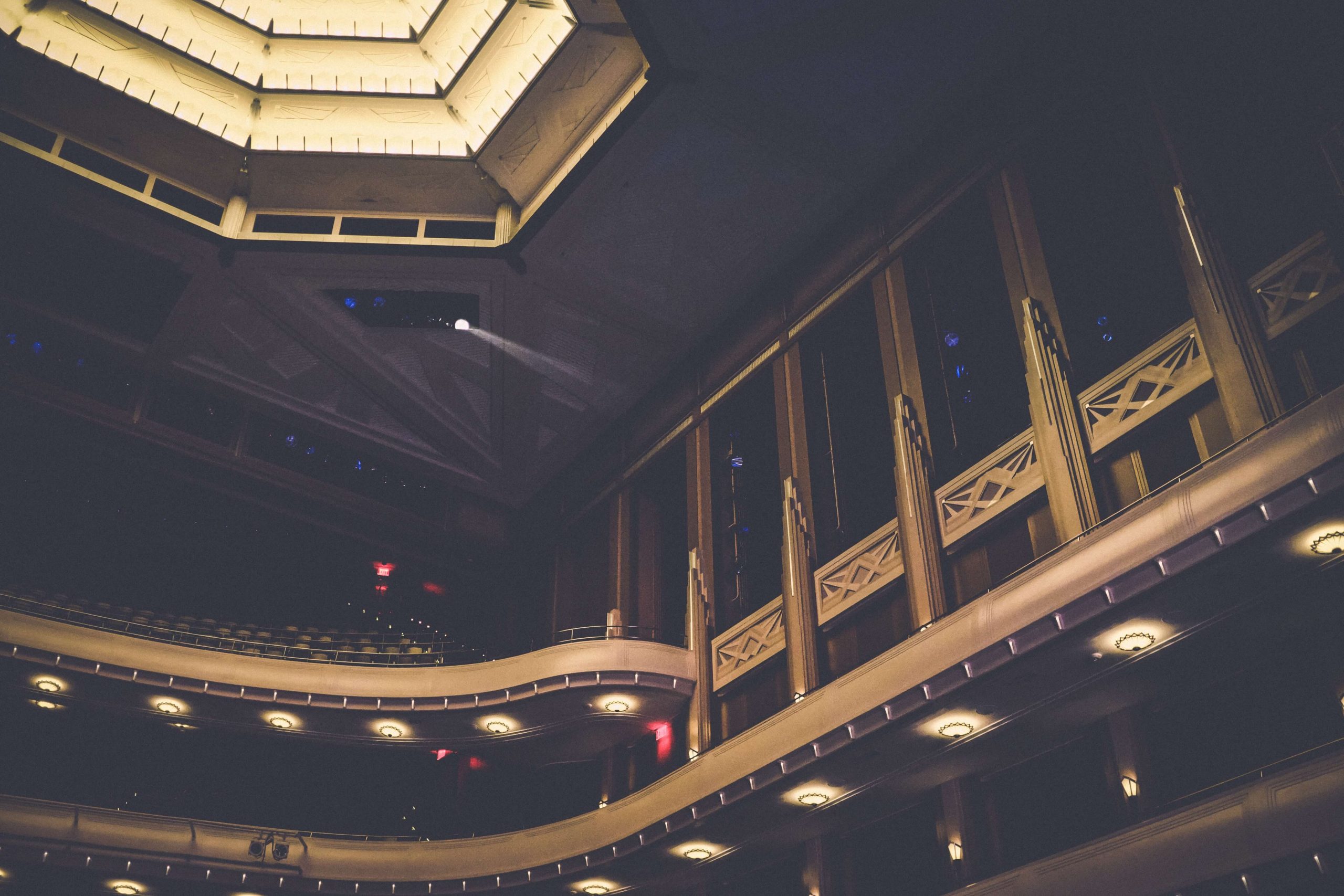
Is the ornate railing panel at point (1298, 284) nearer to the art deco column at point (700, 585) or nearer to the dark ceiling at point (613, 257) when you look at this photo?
the dark ceiling at point (613, 257)

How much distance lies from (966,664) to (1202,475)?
10.2 feet

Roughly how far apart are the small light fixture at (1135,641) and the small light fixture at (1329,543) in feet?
5.68

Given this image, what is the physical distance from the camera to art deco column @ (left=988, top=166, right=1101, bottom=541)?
11.9m

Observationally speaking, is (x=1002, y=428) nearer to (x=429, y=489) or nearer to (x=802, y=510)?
(x=802, y=510)

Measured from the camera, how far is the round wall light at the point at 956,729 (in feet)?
38.2

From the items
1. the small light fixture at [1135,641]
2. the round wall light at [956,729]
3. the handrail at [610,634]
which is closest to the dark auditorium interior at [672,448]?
the round wall light at [956,729]

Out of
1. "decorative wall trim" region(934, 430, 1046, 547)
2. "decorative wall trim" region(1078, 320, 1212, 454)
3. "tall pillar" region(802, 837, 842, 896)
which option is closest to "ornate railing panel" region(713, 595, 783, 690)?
"tall pillar" region(802, 837, 842, 896)

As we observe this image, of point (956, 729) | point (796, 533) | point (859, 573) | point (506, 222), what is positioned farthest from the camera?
point (506, 222)

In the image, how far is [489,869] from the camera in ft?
57.0

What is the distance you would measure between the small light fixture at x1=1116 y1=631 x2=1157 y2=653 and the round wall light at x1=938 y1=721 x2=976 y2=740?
2.04m

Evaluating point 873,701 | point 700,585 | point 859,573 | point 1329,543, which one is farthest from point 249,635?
point 1329,543

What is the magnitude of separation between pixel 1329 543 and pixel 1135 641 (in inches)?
79.1

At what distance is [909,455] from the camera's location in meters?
14.3

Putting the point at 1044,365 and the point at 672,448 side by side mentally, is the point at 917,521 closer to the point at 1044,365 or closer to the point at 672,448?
the point at 1044,365
